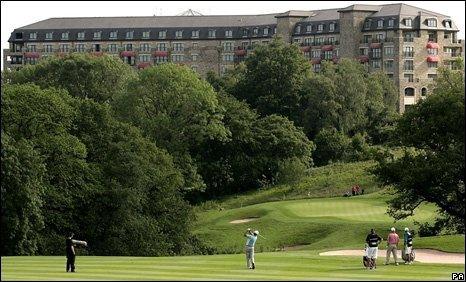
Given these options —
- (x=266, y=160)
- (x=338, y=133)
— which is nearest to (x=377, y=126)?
(x=338, y=133)

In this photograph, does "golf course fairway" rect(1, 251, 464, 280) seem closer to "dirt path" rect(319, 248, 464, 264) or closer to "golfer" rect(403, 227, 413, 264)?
"golfer" rect(403, 227, 413, 264)

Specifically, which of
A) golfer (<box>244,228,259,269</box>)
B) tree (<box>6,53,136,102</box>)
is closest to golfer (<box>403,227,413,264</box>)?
golfer (<box>244,228,259,269</box>)

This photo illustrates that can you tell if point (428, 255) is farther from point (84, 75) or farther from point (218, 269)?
point (84, 75)

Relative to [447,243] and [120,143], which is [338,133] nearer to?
[120,143]

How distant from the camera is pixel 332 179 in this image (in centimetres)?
15450

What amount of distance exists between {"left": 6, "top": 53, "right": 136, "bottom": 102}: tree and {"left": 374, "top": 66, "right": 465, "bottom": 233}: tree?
91866mm

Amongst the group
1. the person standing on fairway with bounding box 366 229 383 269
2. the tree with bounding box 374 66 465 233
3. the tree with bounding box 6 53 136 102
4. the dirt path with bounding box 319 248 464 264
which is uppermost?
the tree with bounding box 6 53 136 102

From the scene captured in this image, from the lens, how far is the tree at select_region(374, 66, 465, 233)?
284ft

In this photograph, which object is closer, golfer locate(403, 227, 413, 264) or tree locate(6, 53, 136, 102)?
golfer locate(403, 227, 413, 264)

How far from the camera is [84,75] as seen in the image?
18688 centimetres

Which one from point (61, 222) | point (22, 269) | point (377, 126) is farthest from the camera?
point (377, 126)

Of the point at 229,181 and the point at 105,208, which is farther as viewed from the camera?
the point at 229,181

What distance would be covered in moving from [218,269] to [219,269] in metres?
0.08

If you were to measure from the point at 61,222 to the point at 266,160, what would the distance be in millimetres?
60216
